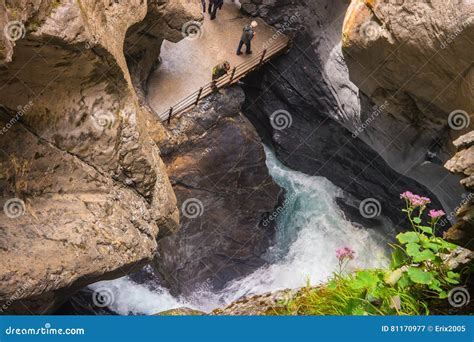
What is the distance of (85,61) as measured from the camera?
739 cm

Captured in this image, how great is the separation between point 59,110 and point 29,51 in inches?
47.3

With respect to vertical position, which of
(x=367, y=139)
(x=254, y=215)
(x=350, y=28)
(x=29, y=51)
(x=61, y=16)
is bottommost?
(x=254, y=215)

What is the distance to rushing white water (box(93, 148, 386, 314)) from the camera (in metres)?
12.5

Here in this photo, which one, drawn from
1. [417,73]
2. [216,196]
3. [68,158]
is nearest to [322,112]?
[216,196]

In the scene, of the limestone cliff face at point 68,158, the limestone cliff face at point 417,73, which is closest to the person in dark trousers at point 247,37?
the limestone cliff face at point 417,73

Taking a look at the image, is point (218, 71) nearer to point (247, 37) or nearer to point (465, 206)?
point (247, 37)

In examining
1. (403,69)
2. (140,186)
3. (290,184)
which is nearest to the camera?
(140,186)

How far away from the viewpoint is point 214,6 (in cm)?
1528

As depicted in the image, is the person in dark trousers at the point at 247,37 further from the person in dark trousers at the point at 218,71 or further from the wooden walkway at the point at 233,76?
the person in dark trousers at the point at 218,71

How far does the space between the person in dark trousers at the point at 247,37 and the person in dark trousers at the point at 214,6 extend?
1074mm

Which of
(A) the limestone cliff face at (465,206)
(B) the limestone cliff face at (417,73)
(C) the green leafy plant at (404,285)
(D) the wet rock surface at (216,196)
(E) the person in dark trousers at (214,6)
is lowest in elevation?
(D) the wet rock surface at (216,196)

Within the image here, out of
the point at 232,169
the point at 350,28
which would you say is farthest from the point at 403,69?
the point at 232,169

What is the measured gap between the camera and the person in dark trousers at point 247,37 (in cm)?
1434

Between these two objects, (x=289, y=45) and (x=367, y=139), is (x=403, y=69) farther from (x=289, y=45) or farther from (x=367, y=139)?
(x=289, y=45)
